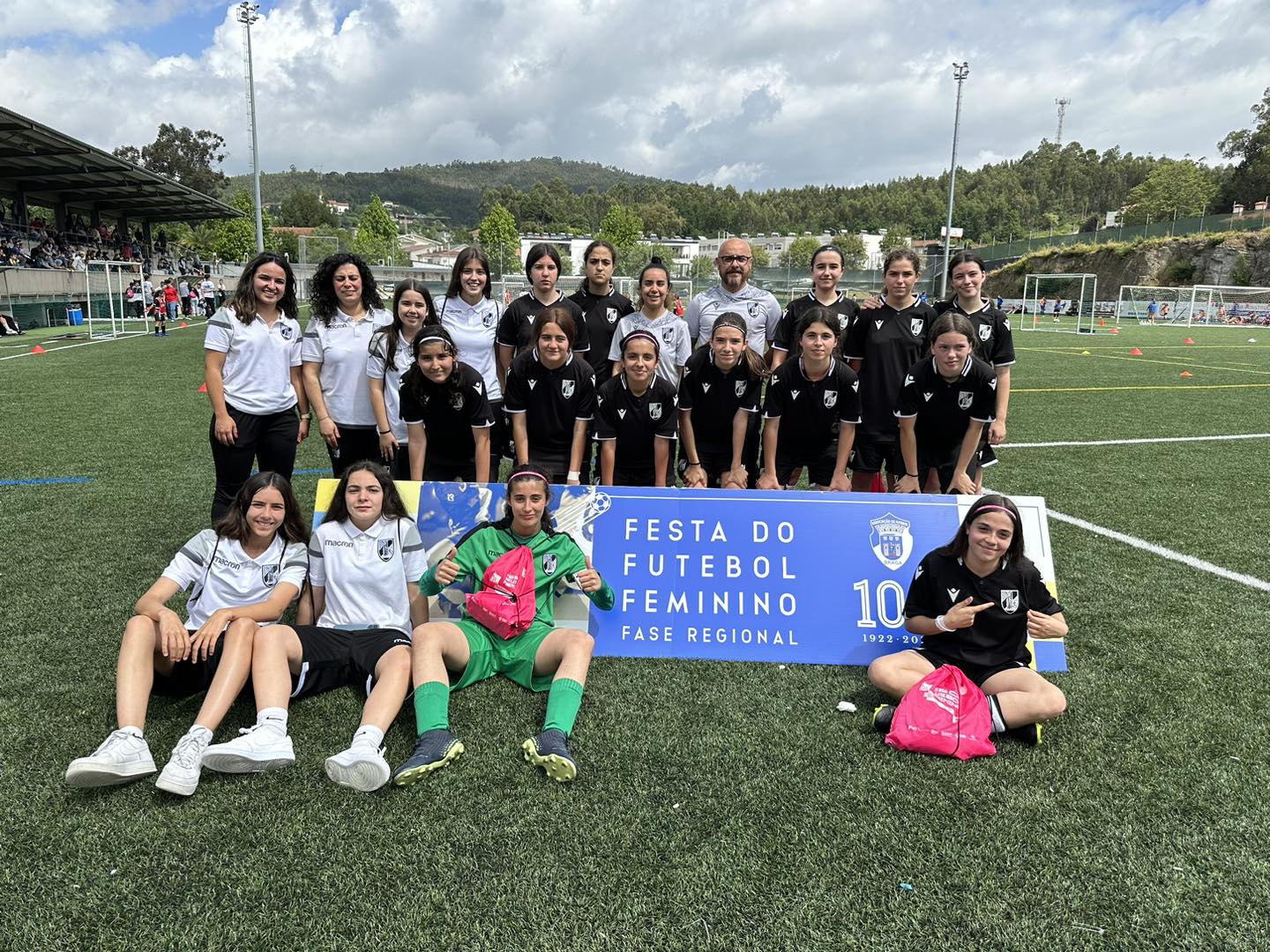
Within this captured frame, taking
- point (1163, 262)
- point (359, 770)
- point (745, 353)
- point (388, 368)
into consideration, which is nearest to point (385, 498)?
point (388, 368)

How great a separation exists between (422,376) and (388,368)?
0.94ft

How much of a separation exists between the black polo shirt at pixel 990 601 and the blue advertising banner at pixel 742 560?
1.54 feet

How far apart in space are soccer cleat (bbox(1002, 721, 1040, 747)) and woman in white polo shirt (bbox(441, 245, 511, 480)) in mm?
3166

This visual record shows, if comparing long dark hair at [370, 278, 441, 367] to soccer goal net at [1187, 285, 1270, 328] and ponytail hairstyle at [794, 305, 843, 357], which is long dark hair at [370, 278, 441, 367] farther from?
soccer goal net at [1187, 285, 1270, 328]

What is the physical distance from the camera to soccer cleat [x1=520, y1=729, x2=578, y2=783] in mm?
2933

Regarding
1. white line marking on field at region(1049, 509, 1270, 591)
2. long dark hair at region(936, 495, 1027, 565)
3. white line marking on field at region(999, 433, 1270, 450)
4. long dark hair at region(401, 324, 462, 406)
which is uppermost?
long dark hair at region(401, 324, 462, 406)

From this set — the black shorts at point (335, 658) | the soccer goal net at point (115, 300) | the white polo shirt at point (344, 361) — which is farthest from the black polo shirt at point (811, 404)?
the soccer goal net at point (115, 300)

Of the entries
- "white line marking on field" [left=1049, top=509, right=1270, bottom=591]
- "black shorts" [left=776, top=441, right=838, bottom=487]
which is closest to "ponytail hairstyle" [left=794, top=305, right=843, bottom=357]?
"black shorts" [left=776, top=441, right=838, bottom=487]

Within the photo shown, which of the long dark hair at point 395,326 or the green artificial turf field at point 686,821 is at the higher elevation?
the long dark hair at point 395,326

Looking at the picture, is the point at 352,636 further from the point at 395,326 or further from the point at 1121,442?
the point at 1121,442

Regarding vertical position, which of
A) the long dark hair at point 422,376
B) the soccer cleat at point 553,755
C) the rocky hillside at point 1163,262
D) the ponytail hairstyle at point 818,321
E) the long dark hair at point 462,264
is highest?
the rocky hillside at point 1163,262

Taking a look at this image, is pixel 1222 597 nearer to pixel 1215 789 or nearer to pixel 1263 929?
pixel 1215 789

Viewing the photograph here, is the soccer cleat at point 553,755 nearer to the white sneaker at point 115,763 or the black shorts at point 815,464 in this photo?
the white sneaker at point 115,763

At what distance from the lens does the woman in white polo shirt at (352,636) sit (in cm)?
288
